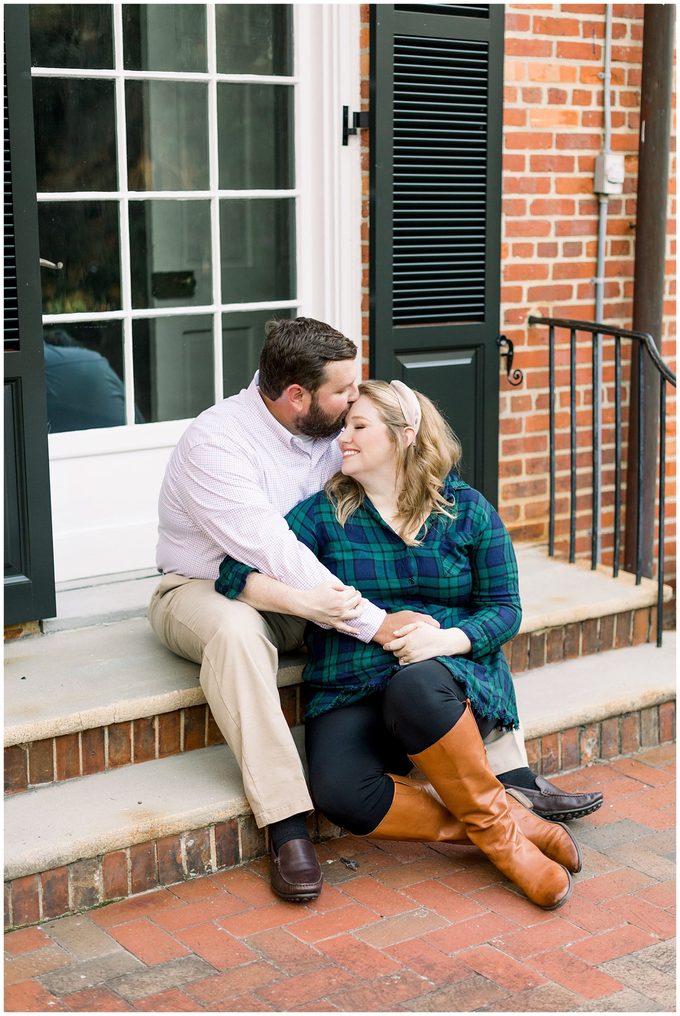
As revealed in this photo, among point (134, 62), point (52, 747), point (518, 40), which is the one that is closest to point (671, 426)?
point (518, 40)

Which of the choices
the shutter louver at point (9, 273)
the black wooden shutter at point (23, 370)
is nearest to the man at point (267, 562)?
the black wooden shutter at point (23, 370)

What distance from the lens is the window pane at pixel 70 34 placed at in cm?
372

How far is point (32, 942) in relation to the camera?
271 centimetres

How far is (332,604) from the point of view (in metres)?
2.97

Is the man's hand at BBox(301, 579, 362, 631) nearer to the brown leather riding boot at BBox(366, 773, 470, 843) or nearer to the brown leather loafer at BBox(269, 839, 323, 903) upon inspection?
the brown leather riding boot at BBox(366, 773, 470, 843)

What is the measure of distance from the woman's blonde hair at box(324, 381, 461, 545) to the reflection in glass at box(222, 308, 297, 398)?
3.91 ft

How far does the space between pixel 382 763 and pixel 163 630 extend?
2.30ft

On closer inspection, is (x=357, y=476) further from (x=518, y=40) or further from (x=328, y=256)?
(x=518, y=40)

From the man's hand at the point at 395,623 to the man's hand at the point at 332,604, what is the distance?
→ 74 millimetres

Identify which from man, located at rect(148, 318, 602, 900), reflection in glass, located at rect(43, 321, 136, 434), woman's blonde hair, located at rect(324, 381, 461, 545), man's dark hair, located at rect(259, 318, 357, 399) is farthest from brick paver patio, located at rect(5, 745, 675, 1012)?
reflection in glass, located at rect(43, 321, 136, 434)

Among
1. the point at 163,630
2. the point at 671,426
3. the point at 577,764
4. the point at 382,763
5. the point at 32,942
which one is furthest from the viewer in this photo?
the point at 671,426

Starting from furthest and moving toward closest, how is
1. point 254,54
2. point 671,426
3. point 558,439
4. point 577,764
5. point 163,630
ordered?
point 671,426
point 558,439
point 254,54
point 577,764
point 163,630

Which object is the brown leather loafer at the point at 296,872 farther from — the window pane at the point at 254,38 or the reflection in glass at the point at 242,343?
the window pane at the point at 254,38

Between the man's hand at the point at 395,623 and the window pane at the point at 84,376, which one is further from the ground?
the window pane at the point at 84,376
